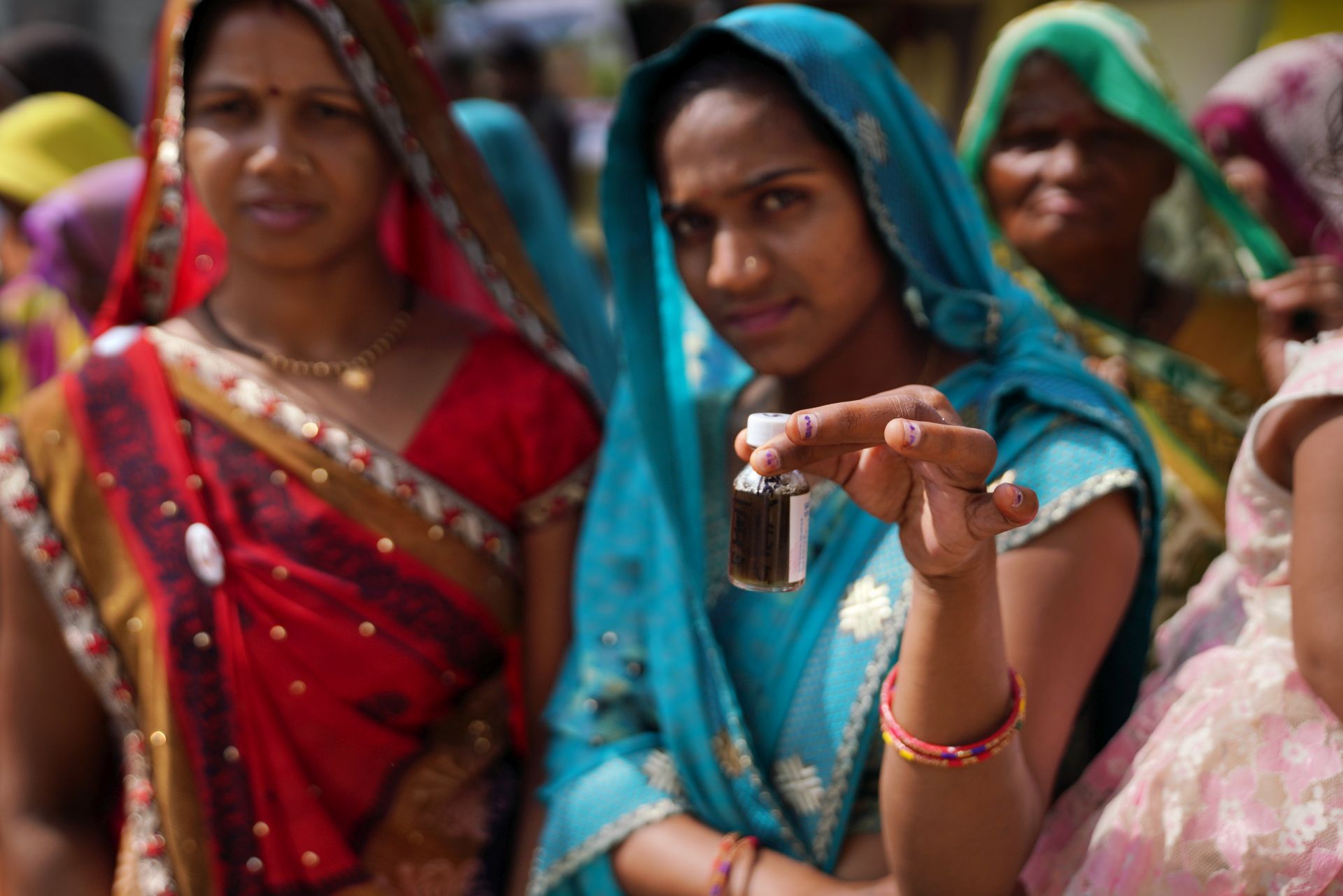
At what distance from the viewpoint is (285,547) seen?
1966mm

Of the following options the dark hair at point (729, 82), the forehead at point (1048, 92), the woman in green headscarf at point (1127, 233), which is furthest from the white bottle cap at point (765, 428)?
the forehead at point (1048, 92)

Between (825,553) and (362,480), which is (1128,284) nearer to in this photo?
(825,553)

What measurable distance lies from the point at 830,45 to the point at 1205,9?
411cm

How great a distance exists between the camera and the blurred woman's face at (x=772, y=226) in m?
1.70

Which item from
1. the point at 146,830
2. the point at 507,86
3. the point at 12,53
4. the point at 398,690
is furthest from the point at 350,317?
the point at 507,86

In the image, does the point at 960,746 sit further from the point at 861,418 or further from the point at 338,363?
the point at 338,363

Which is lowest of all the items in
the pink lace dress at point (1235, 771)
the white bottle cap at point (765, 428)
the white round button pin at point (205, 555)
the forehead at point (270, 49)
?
the pink lace dress at point (1235, 771)

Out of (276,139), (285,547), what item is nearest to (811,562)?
(285,547)

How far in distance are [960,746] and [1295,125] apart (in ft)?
4.66

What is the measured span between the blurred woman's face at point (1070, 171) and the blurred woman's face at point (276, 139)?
4.60 feet

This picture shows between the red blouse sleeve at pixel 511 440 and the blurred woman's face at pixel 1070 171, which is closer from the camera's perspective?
the red blouse sleeve at pixel 511 440

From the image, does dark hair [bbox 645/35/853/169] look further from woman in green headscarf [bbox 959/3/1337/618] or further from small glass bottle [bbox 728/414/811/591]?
woman in green headscarf [bbox 959/3/1337/618]

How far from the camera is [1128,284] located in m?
2.64

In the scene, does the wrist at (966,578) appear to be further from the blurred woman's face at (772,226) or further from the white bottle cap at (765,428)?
the blurred woman's face at (772,226)
